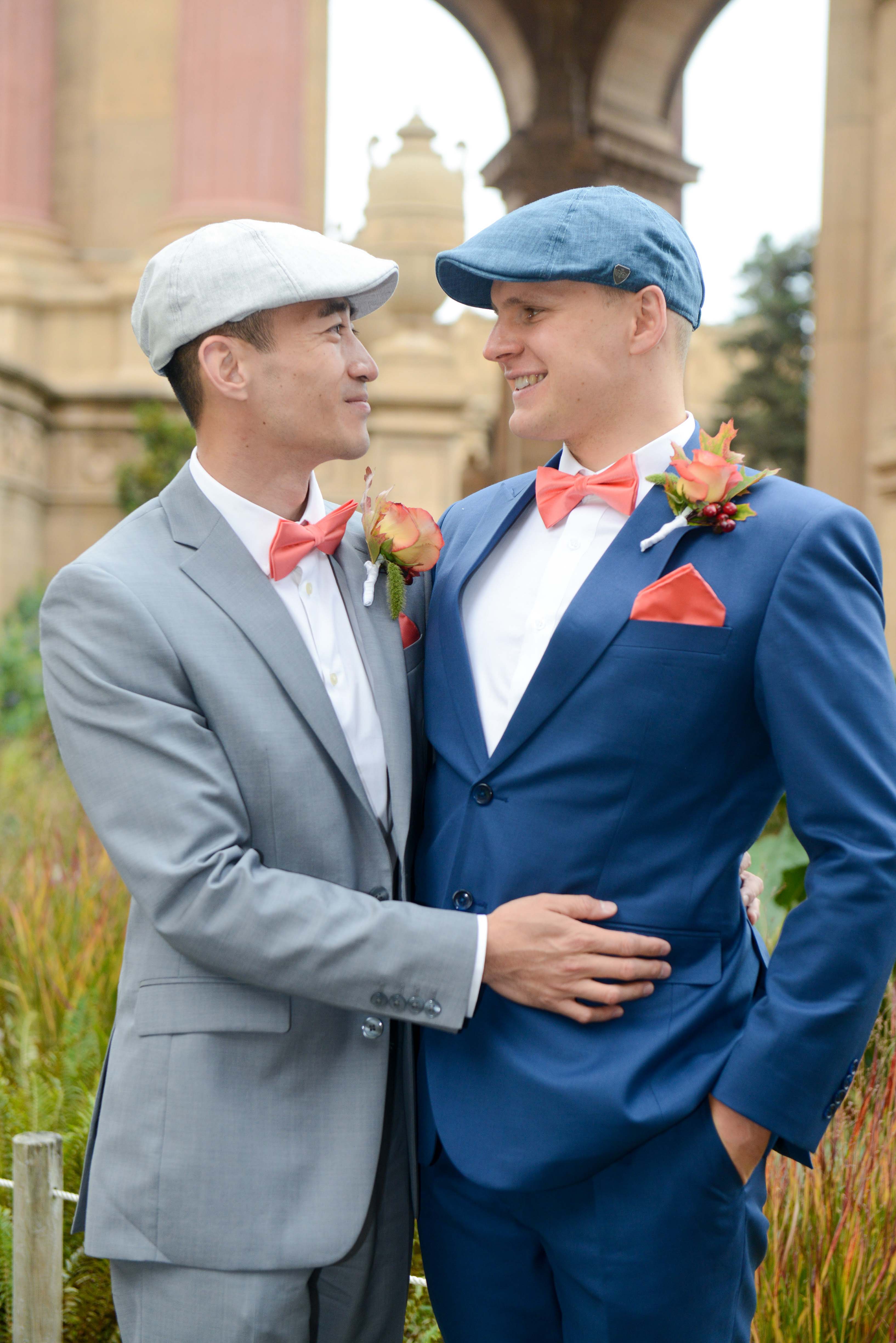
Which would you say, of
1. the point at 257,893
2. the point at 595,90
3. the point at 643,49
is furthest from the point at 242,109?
the point at 257,893

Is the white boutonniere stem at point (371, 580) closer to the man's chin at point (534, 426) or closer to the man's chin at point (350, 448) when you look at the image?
the man's chin at point (350, 448)

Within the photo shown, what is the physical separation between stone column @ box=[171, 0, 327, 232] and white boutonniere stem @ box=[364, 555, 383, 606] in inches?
355

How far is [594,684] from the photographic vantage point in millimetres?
2141

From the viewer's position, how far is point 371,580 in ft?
8.13

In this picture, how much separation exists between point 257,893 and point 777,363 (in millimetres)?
29215

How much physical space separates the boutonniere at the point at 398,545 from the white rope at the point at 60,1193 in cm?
152

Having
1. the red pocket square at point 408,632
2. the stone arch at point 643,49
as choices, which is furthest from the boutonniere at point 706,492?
the stone arch at point 643,49

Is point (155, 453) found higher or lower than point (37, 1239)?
higher

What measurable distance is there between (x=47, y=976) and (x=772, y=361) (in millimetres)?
27104

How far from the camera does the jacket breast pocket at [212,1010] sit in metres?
2.17

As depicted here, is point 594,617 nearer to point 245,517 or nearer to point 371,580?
point 371,580

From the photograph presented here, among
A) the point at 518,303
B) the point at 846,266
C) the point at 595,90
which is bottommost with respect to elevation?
the point at 518,303

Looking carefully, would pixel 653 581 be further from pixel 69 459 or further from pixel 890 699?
pixel 69 459

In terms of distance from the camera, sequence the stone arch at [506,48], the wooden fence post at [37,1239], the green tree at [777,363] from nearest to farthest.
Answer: the wooden fence post at [37,1239], the stone arch at [506,48], the green tree at [777,363]
